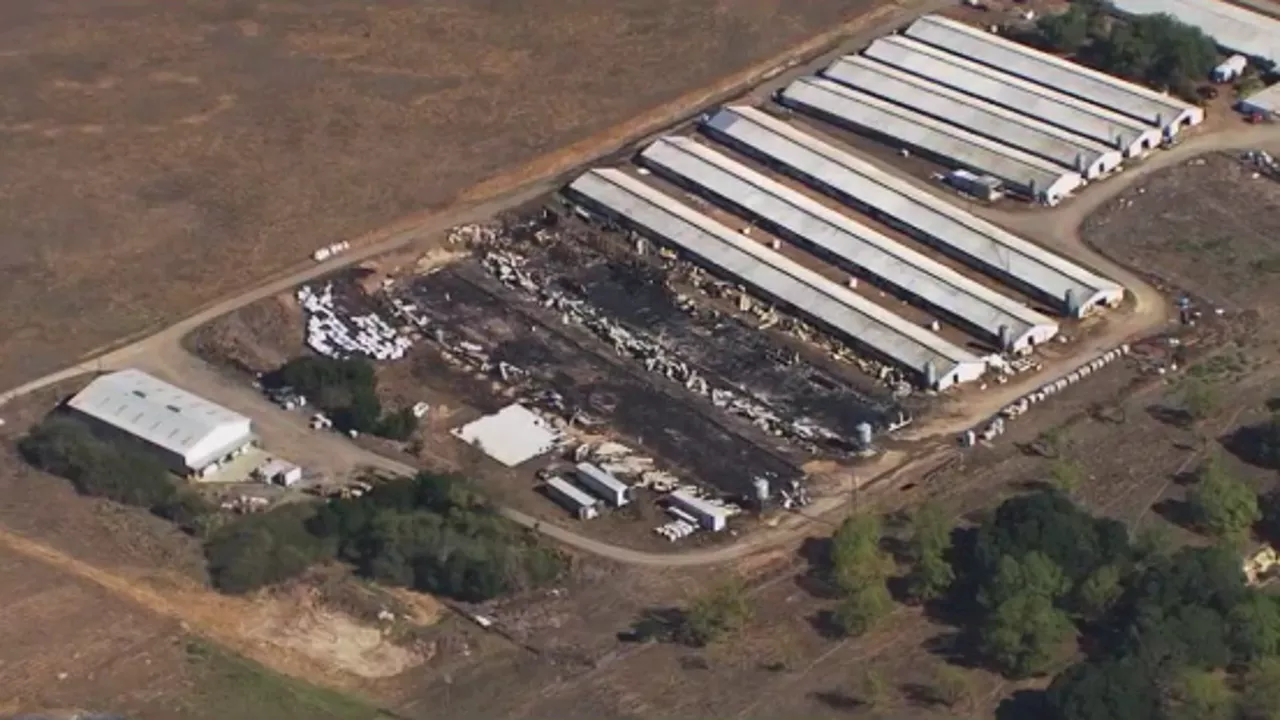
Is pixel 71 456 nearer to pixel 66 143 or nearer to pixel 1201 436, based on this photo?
pixel 66 143

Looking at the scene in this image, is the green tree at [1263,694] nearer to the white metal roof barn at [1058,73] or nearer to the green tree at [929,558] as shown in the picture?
the green tree at [929,558]

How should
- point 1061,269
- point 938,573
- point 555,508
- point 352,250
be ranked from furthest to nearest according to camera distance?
1. point 352,250
2. point 1061,269
3. point 555,508
4. point 938,573

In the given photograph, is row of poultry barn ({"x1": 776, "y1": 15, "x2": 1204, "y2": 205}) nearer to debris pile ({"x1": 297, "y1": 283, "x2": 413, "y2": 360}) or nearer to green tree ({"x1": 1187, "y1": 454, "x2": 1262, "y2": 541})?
green tree ({"x1": 1187, "y1": 454, "x2": 1262, "y2": 541})

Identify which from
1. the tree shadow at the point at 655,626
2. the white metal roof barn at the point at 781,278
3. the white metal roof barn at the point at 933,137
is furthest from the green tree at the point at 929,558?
the white metal roof barn at the point at 933,137

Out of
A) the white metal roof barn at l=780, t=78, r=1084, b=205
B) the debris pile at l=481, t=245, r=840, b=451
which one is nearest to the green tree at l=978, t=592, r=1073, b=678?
the debris pile at l=481, t=245, r=840, b=451

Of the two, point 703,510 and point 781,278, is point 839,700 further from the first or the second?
point 781,278

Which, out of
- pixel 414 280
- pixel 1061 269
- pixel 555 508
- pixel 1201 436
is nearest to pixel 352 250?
pixel 414 280
